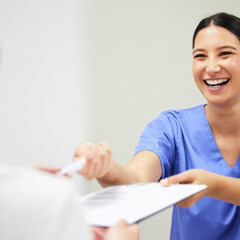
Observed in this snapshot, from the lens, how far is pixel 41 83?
177cm

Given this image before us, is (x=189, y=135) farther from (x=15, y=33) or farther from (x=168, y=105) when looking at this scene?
(x=15, y=33)

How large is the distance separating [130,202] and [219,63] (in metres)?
0.55

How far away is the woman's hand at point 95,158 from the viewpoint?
0.64 metres

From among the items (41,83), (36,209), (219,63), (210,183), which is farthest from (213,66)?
(41,83)

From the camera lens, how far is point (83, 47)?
1.75 m

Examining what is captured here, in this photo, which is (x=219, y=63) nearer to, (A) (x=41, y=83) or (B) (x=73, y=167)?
(B) (x=73, y=167)

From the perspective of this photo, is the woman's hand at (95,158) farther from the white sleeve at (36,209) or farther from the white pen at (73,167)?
the white sleeve at (36,209)

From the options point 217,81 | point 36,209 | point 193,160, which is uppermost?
point 217,81

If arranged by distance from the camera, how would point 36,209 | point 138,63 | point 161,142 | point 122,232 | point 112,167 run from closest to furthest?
1. point 36,209
2. point 122,232
3. point 112,167
4. point 161,142
5. point 138,63

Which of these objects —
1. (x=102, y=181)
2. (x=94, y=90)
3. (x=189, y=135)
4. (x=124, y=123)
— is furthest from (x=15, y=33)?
(x=102, y=181)

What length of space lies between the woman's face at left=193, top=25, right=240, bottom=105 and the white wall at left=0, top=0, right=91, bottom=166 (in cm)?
83

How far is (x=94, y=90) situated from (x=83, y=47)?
221mm

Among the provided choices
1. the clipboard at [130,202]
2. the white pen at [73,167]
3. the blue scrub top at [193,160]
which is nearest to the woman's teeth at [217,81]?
the blue scrub top at [193,160]

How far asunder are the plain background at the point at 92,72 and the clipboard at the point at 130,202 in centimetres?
102
